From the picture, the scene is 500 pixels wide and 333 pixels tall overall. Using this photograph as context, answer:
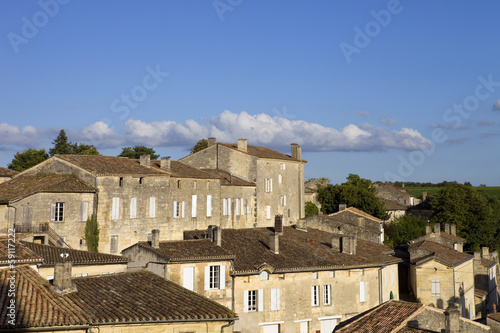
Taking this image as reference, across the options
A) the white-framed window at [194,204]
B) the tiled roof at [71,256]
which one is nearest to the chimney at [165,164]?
the white-framed window at [194,204]

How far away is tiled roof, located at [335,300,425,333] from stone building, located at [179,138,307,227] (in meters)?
32.3

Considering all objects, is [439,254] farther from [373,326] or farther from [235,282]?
[373,326]

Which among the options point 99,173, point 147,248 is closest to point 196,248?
point 147,248

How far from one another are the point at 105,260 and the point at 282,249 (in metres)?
10.8

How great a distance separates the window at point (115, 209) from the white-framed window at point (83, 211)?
1.97 metres

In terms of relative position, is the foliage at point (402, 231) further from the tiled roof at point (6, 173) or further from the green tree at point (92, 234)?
the tiled roof at point (6, 173)

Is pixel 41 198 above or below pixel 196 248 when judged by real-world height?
above

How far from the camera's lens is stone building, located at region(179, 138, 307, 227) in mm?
57562

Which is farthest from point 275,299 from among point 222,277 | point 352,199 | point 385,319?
point 352,199

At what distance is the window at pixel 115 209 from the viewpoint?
1585 inches

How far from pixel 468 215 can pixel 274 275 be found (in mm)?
41840

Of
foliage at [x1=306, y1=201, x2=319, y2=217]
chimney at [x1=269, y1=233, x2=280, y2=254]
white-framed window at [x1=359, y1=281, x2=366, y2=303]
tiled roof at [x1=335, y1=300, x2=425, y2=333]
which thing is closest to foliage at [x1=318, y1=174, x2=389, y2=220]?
foliage at [x1=306, y1=201, x2=319, y2=217]

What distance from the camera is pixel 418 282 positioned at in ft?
138

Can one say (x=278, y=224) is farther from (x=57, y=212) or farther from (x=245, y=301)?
(x=57, y=212)
